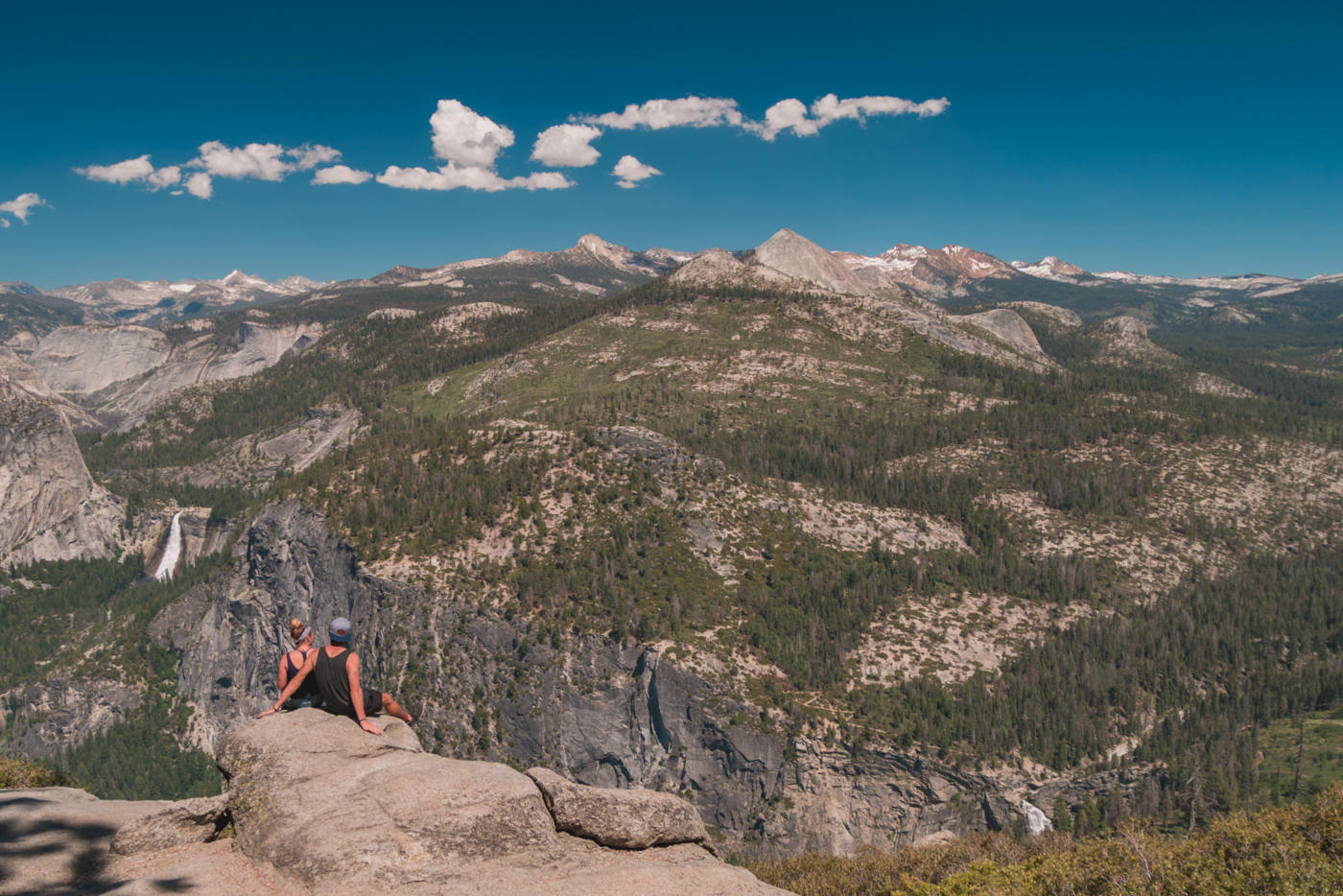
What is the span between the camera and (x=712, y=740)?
289ft

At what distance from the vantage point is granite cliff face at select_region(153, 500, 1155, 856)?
85.4m

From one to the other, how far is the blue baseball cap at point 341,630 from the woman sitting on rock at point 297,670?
97cm

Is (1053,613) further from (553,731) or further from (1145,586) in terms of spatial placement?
(553,731)

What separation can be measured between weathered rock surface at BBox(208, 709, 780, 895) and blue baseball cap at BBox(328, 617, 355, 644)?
2374 mm

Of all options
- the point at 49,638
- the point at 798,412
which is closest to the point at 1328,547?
the point at 798,412

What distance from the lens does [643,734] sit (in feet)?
303

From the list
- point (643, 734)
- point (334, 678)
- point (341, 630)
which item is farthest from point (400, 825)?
point (643, 734)

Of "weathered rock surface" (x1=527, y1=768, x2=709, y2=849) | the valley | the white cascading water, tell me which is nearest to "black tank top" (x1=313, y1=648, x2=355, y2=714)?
"weathered rock surface" (x1=527, y1=768, x2=709, y2=849)

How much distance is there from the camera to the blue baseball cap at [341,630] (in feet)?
60.4

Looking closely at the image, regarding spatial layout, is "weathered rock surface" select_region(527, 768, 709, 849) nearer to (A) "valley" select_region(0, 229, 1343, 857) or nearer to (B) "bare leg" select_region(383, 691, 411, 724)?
(B) "bare leg" select_region(383, 691, 411, 724)

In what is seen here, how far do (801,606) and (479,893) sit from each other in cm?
9608

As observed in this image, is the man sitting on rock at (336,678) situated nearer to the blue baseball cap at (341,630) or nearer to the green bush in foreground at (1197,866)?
the blue baseball cap at (341,630)

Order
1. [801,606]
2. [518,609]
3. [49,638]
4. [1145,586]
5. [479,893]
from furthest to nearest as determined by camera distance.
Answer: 1. [49,638]
2. [1145,586]
3. [801,606]
4. [518,609]
5. [479,893]

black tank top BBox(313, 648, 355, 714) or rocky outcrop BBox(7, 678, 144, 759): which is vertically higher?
black tank top BBox(313, 648, 355, 714)
